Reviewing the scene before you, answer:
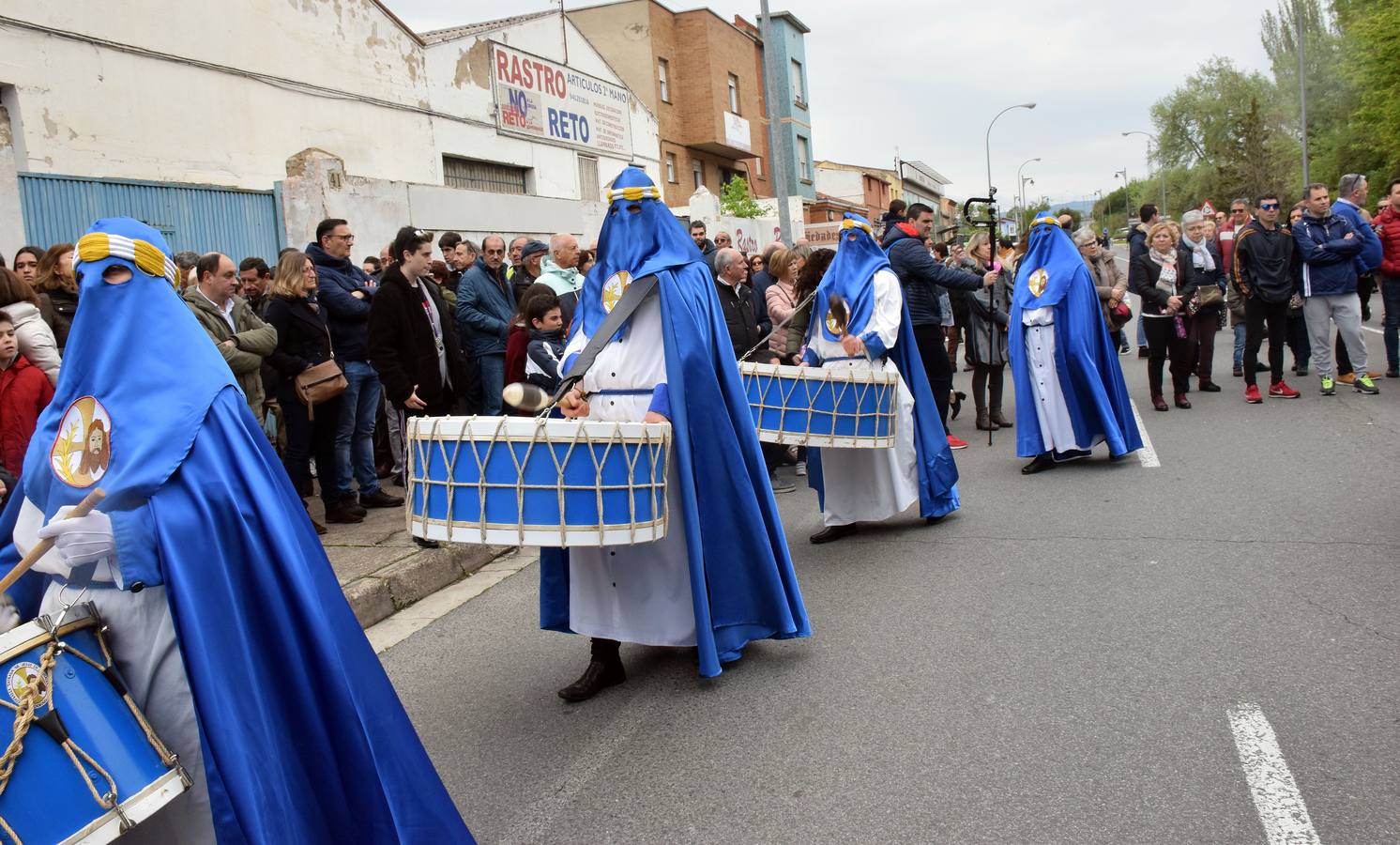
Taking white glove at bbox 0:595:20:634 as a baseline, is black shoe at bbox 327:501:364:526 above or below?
below

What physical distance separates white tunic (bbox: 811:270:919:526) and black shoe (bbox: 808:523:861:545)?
1.6 inches

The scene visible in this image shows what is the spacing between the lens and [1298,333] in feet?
41.3

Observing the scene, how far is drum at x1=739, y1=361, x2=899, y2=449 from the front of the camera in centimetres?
597

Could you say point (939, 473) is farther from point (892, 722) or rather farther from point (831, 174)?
point (831, 174)

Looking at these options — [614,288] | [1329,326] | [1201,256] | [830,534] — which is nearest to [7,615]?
[614,288]

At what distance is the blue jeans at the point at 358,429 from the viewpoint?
7.89 metres

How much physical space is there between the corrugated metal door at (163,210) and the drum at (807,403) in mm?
8348

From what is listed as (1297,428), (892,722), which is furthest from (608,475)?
(1297,428)

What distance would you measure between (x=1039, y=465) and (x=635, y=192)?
5327mm

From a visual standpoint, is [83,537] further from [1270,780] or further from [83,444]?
[1270,780]

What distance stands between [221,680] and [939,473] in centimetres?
530

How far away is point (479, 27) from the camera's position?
21.9 m

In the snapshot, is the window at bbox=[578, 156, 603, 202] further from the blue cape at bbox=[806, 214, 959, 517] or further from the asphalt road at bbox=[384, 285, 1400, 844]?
the asphalt road at bbox=[384, 285, 1400, 844]

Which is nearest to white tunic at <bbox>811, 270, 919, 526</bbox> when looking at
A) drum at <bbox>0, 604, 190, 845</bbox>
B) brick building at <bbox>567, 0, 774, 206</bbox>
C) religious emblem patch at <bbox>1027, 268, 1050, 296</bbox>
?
religious emblem patch at <bbox>1027, 268, 1050, 296</bbox>
